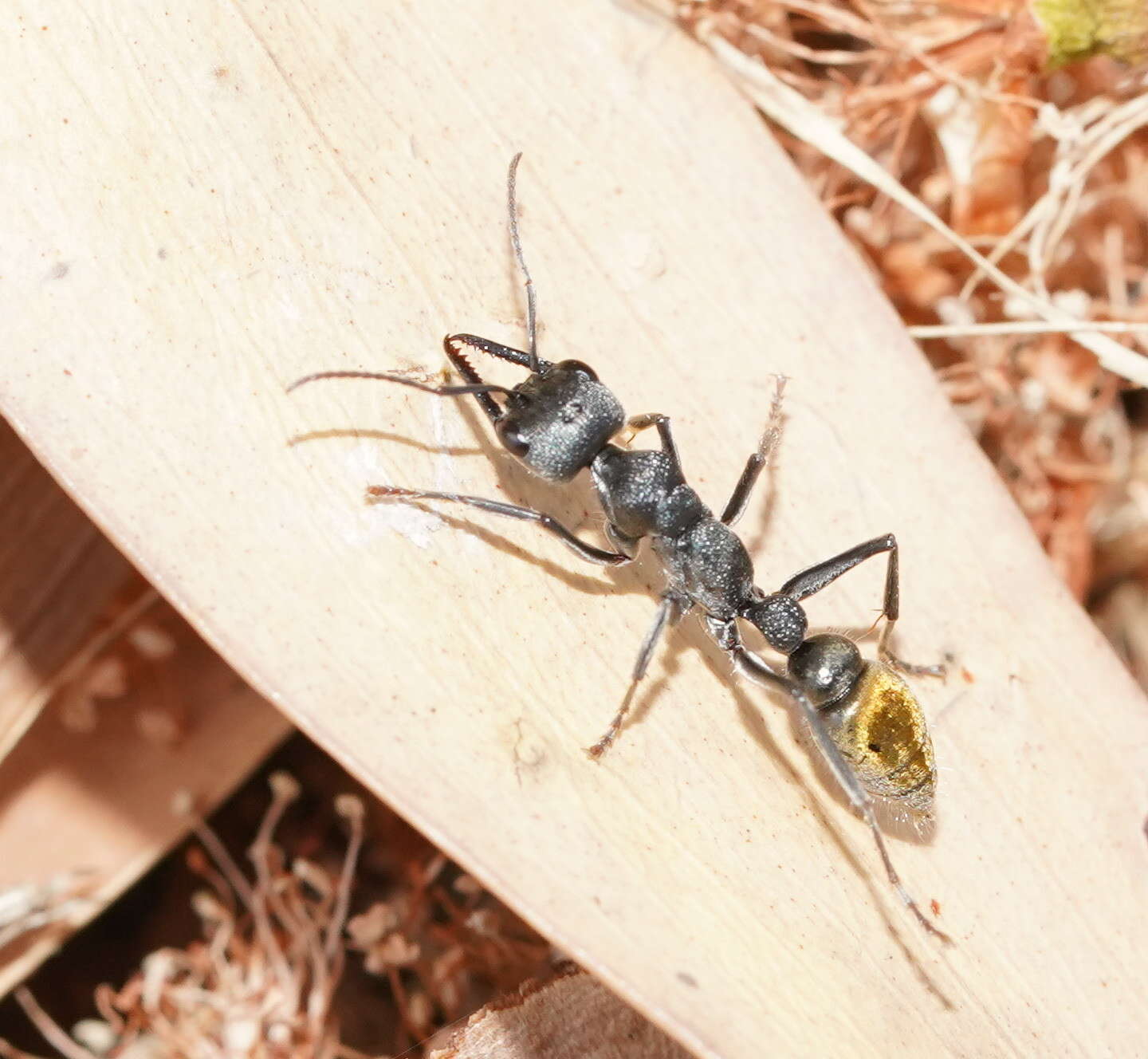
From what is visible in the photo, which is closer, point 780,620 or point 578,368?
point 578,368

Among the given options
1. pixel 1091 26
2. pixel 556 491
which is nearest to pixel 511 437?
pixel 556 491

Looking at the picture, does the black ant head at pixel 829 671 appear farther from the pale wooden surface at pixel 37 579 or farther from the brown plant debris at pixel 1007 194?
the pale wooden surface at pixel 37 579

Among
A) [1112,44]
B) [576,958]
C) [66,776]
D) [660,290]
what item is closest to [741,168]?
[660,290]

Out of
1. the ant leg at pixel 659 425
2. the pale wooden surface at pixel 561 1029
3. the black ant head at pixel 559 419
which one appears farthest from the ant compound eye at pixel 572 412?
the pale wooden surface at pixel 561 1029

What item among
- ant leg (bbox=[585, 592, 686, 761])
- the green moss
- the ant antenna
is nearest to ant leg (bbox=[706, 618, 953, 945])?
ant leg (bbox=[585, 592, 686, 761])

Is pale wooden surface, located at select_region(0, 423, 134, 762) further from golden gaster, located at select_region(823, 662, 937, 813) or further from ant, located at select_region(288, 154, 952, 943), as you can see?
golden gaster, located at select_region(823, 662, 937, 813)

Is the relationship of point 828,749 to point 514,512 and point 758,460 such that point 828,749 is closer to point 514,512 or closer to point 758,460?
point 758,460
